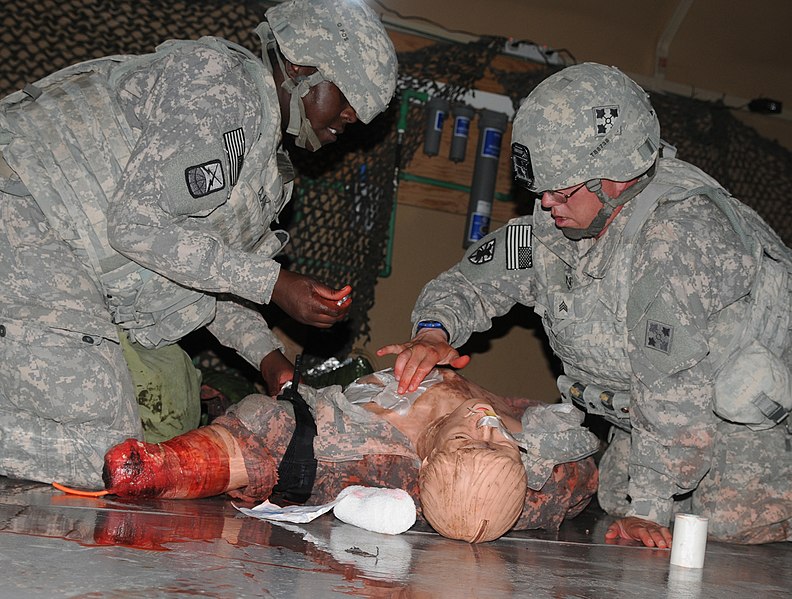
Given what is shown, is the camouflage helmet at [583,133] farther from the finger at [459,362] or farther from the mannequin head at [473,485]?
the mannequin head at [473,485]

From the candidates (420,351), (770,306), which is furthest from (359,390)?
(770,306)

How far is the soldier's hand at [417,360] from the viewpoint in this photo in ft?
9.21

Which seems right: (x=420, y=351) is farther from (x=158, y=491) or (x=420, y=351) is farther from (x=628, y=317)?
(x=158, y=491)

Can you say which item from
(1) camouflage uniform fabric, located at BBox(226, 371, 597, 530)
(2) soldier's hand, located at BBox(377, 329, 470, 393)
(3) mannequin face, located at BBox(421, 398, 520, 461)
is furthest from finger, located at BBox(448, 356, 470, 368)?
(3) mannequin face, located at BBox(421, 398, 520, 461)

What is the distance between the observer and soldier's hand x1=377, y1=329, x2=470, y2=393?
2.81m

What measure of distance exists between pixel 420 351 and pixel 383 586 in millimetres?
1269

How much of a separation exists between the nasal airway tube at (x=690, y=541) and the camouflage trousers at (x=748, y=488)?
862 mm

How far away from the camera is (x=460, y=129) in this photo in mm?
4695

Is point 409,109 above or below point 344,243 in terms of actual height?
above

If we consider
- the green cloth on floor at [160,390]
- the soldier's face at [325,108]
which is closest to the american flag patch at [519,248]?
the soldier's face at [325,108]

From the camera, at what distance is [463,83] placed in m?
4.61

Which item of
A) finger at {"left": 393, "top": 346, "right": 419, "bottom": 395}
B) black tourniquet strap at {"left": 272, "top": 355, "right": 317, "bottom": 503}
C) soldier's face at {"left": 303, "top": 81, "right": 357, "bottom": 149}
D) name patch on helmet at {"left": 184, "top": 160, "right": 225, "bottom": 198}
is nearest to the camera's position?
name patch on helmet at {"left": 184, "top": 160, "right": 225, "bottom": 198}

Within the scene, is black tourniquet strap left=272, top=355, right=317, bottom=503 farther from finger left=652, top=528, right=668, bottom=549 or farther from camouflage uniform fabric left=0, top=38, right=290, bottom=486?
finger left=652, top=528, right=668, bottom=549

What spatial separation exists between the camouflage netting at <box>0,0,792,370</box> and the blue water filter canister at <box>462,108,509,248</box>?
18 centimetres
